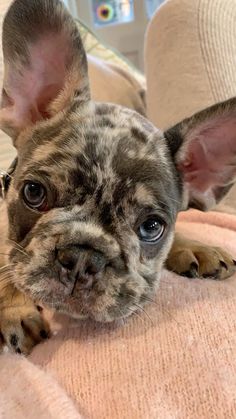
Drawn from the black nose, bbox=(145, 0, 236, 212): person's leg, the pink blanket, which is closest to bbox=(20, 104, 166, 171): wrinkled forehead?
the black nose

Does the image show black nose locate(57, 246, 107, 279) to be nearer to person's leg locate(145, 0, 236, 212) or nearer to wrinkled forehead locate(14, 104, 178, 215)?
wrinkled forehead locate(14, 104, 178, 215)

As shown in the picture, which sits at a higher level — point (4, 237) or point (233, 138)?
point (233, 138)

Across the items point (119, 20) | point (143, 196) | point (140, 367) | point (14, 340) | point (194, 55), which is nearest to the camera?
point (140, 367)

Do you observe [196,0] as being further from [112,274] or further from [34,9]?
[112,274]

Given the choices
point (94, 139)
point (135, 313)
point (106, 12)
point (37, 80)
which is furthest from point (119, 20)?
point (135, 313)

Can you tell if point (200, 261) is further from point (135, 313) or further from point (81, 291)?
point (81, 291)

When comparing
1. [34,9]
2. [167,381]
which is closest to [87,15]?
[34,9]
